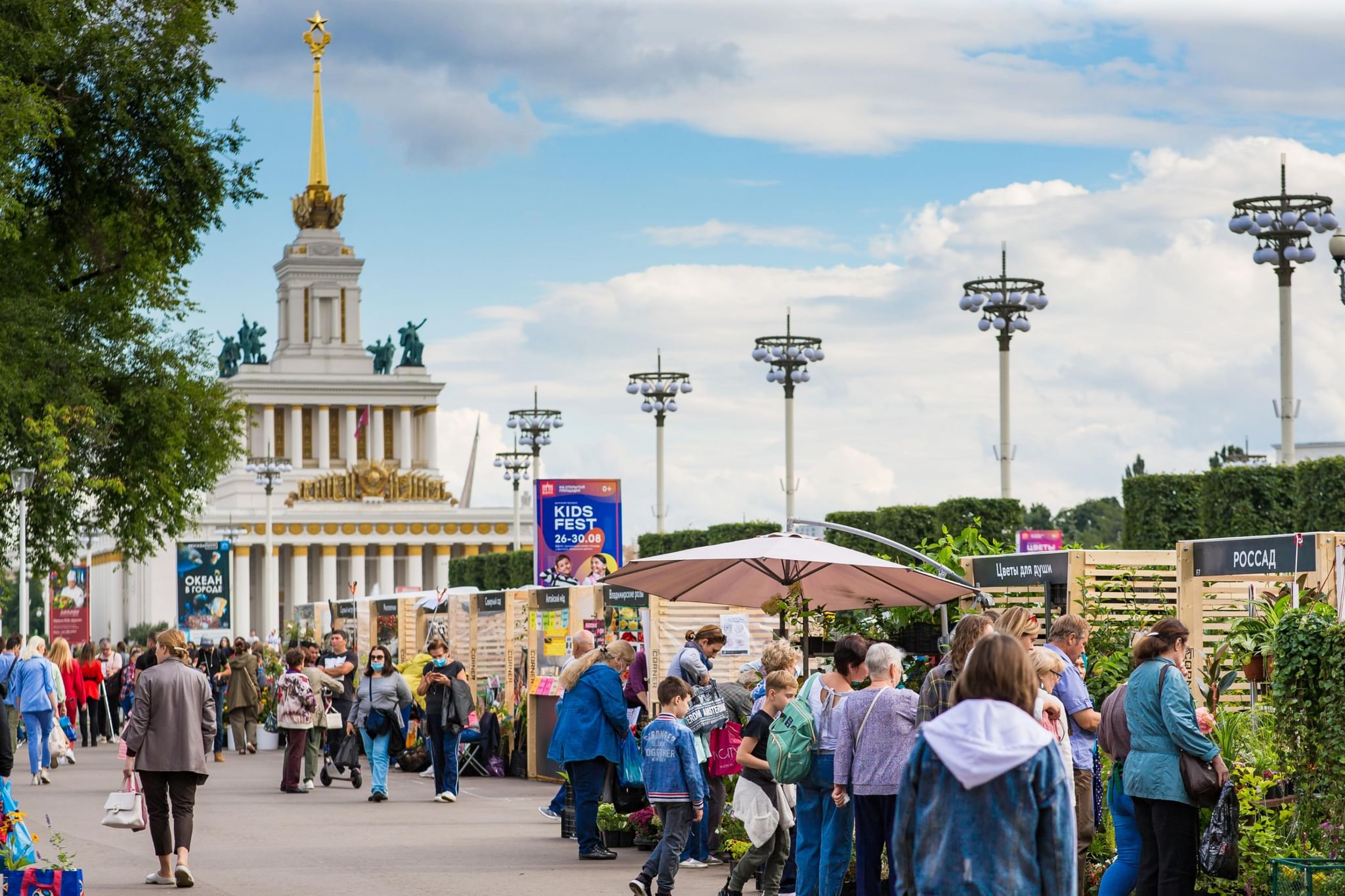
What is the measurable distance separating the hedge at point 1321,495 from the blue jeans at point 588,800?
624 inches

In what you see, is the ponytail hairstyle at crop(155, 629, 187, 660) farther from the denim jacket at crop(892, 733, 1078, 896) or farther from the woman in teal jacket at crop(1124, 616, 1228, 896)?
the denim jacket at crop(892, 733, 1078, 896)

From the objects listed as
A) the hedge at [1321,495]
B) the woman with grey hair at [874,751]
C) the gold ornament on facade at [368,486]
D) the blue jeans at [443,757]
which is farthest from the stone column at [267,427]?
the woman with grey hair at [874,751]

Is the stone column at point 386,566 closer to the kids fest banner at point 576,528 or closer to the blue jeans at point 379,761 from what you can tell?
the kids fest banner at point 576,528

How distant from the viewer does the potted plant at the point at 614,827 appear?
14.5m

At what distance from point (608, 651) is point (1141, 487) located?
62.9 ft

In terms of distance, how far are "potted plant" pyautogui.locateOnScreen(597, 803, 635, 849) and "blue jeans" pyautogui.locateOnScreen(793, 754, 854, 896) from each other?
4.22 m

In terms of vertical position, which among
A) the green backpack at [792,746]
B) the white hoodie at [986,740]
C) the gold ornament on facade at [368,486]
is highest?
the gold ornament on facade at [368,486]

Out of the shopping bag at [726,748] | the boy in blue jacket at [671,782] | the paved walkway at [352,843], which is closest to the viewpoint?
the boy in blue jacket at [671,782]

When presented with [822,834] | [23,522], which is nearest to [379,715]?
[822,834]

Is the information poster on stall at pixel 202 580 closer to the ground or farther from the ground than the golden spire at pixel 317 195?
closer to the ground

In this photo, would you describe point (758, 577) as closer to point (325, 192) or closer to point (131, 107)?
point (131, 107)

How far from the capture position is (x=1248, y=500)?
28.2 meters

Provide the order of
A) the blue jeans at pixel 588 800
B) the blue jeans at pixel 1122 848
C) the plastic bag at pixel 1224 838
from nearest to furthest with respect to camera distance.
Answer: the plastic bag at pixel 1224 838 → the blue jeans at pixel 1122 848 → the blue jeans at pixel 588 800

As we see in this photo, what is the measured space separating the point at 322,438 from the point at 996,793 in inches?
4697
